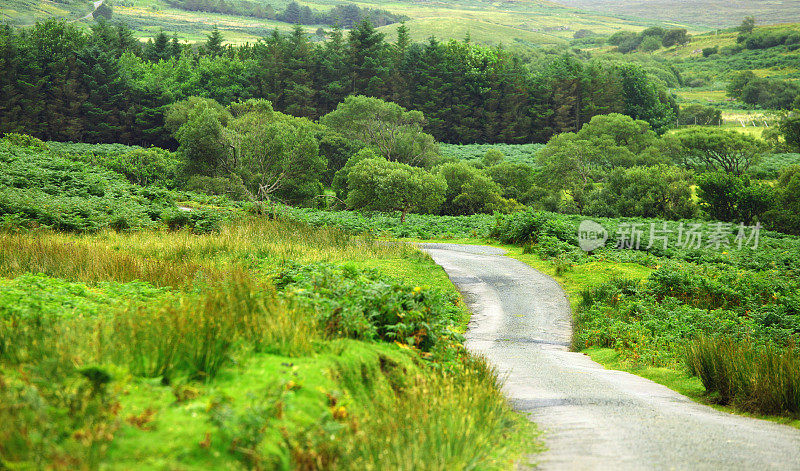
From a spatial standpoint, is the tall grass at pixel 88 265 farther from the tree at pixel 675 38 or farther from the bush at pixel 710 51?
the tree at pixel 675 38

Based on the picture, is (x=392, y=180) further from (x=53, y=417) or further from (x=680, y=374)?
(x=53, y=417)

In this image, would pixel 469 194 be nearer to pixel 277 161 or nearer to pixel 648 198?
pixel 648 198

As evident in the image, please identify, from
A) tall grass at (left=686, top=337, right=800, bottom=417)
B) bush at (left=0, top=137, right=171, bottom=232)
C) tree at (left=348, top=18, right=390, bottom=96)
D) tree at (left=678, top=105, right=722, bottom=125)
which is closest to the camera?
tall grass at (left=686, top=337, right=800, bottom=417)

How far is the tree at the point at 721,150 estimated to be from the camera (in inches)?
2302

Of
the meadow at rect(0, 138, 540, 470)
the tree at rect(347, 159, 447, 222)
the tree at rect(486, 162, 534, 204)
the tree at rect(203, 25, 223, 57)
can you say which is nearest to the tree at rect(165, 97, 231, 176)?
the tree at rect(347, 159, 447, 222)

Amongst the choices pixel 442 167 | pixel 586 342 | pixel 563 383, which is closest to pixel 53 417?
pixel 563 383

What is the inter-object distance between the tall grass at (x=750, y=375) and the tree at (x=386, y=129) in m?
48.0

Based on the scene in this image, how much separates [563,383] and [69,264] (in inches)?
337

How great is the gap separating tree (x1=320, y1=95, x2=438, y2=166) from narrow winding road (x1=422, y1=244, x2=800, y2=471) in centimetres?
4448

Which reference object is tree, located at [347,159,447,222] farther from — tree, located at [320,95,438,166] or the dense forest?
the dense forest

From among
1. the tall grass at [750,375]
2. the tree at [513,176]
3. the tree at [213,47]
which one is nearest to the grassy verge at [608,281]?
the tall grass at [750,375]

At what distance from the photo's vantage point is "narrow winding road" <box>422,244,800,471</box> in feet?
16.6

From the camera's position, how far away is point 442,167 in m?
47.8

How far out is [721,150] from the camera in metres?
59.6
